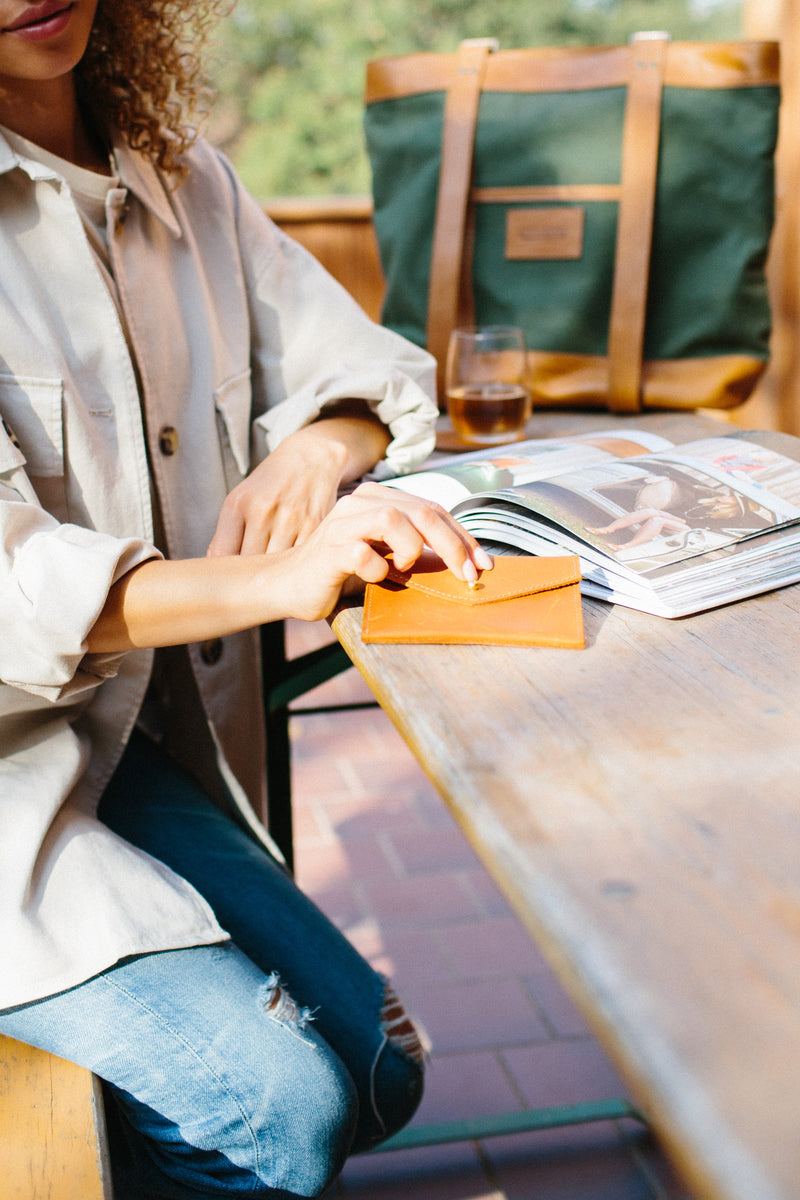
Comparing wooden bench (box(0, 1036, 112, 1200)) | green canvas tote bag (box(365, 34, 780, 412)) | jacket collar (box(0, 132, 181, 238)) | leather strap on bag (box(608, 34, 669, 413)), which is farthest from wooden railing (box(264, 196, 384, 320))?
wooden bench (box(0, 1036, 112, 1200))

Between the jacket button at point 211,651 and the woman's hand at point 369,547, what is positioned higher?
the woman's hand at point 369,547

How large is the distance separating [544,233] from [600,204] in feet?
0.29

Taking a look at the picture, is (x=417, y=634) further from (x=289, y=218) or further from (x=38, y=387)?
(x=289, y=218)

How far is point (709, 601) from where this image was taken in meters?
0.86

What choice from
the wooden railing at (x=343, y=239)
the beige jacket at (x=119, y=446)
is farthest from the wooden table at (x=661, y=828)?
the wooden railing at (x=343, y=239)

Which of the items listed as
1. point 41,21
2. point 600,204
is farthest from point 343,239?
point 41,21

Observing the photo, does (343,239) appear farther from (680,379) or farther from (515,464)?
(515,464)

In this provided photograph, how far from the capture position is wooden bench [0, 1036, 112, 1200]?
876 mm

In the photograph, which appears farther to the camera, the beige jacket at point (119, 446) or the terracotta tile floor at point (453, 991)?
the terracotta tile floor at point (453, 991)

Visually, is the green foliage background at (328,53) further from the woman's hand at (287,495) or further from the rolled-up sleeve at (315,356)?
the woman's hand at (287,495)

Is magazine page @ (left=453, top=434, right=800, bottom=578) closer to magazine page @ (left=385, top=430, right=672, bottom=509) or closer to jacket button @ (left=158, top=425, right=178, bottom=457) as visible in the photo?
magazine page @ (left=385, top=430, right=672, bottom=509)

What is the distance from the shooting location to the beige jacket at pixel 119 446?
2.94 feet

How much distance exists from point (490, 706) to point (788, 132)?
2.29 m

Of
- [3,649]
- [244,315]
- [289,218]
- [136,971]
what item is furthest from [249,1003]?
[289,218]
